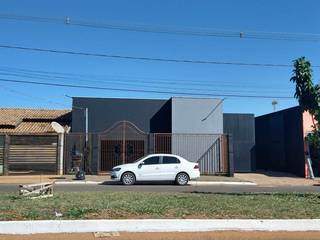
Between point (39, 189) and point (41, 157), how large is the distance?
17297mm

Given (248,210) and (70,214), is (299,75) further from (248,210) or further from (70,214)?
(70,214)

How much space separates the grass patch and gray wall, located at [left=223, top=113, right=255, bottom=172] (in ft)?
75.9

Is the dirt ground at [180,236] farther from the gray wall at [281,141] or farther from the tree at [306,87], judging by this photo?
the gray wall at [281,141]

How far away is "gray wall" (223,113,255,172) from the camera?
120 feet

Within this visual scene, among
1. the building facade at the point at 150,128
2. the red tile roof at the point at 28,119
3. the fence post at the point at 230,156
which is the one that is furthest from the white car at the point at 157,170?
the red tile roof at the point at 28,119

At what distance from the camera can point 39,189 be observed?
1469 cm

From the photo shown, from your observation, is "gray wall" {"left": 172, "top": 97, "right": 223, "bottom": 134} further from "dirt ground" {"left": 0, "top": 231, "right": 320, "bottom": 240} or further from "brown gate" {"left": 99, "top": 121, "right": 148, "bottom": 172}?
"dirt ground" {"left": 0, "top": 231, "right": 320, "bottom": 240}

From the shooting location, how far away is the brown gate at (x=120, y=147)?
105ft

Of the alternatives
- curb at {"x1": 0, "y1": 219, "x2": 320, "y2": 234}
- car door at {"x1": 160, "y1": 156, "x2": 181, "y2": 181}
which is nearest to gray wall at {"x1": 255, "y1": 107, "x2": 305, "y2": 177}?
car door at {"x1": 160, "y1": 156, "x2": 181, "y2": 181}

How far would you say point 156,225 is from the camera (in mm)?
10023

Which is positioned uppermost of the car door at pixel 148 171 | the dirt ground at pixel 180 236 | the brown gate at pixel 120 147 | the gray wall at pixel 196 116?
the gray wall at pixel 196 116

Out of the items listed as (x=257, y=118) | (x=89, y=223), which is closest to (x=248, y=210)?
(x=89, y=223)

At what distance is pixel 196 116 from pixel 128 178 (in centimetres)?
1148

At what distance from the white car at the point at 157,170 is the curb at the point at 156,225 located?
14.2m
